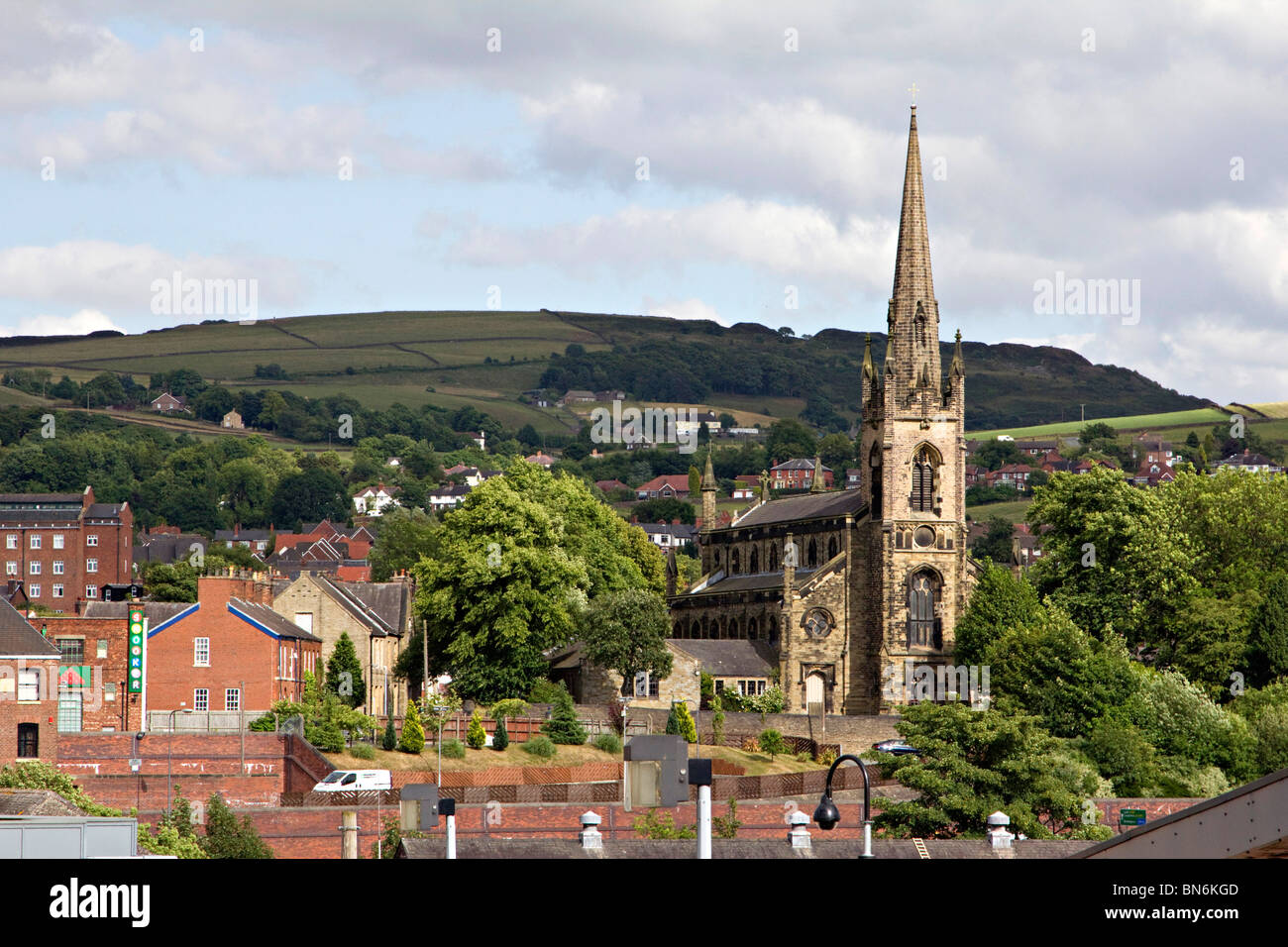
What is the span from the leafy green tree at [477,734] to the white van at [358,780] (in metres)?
12.2

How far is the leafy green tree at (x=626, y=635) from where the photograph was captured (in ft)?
296

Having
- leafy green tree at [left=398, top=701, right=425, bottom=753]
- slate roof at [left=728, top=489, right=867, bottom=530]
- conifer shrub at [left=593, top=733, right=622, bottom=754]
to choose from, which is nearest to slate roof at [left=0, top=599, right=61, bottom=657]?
leafy green tree at [left=398, top=701, right=425, bottom=753]

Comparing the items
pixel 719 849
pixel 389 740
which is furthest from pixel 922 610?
pixel 719 849

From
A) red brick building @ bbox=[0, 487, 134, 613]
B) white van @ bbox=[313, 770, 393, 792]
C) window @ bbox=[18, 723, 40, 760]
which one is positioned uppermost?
red brick building @ bbox=[0, 487, 134, 613]

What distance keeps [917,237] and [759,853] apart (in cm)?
7004

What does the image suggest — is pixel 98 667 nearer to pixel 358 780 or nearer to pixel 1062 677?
pixel 358 780

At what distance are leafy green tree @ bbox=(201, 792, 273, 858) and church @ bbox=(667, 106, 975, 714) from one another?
4993cm

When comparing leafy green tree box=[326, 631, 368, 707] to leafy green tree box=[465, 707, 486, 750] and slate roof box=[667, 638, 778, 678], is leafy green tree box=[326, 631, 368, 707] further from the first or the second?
slate roof box=[667, 638, 778, 678]

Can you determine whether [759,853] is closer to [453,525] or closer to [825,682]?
[453,525]

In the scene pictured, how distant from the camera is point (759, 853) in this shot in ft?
130

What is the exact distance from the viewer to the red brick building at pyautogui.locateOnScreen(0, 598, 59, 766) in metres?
60.9

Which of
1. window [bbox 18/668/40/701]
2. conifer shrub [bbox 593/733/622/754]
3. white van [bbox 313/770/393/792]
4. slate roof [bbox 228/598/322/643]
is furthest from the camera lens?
conifer shrub [bbox 593/733/622/754]
